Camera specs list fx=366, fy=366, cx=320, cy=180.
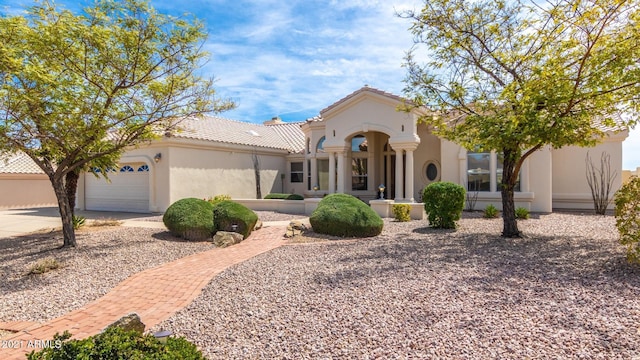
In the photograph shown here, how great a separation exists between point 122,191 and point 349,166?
1276cm

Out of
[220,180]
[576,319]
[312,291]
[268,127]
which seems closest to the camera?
[576,319]

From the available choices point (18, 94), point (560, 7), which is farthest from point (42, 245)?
point (560, 7)

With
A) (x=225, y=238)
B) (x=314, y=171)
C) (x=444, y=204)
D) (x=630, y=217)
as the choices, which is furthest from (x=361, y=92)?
(x=630, y=217)

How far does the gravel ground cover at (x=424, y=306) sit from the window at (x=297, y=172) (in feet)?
52.8

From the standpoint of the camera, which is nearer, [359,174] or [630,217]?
[630,217]

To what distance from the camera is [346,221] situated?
1122cm

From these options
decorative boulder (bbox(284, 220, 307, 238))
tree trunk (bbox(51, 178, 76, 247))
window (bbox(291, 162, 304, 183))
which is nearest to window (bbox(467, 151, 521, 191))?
decorative boulder (bbox(284, 220, 307, 238))

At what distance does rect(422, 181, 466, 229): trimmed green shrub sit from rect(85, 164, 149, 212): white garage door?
14.7m

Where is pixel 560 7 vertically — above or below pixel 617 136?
above

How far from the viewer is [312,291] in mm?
5973

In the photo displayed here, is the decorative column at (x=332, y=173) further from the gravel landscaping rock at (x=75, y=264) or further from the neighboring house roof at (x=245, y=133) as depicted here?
the gravel landscaping rock at (x=75, y=264)

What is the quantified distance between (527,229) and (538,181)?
19.0ft

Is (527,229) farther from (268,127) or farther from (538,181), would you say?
(268,127)

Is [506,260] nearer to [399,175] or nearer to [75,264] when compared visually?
[75,264]
